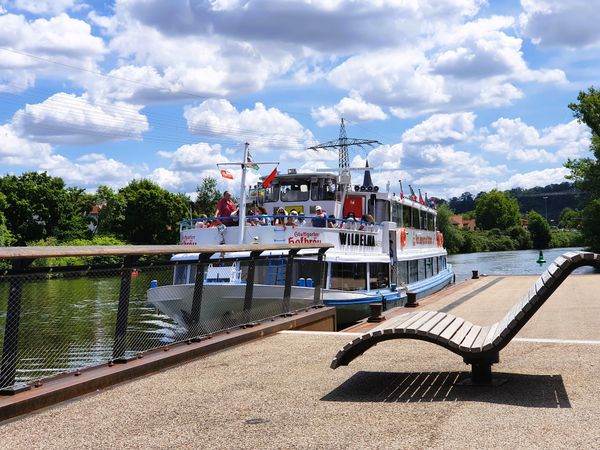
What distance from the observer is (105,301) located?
768 cm

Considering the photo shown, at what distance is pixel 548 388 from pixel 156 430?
327cm

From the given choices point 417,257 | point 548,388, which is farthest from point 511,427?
point 417,257

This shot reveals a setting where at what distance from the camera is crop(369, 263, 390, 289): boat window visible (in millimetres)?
20969

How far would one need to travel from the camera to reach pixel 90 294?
8797 mm

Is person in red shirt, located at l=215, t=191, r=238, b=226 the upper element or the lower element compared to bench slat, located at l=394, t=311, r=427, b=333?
upper

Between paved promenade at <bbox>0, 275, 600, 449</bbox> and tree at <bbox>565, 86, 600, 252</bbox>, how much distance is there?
1814 inches

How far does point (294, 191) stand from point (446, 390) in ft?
57.1

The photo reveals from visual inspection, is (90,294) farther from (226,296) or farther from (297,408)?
(297,408)

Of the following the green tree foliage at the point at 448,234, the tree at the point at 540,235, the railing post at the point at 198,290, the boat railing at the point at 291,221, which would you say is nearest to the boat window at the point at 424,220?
the boat railing at the point at 291,221

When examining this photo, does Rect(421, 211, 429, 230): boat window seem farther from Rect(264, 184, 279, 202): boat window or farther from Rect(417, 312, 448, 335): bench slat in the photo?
Rect(417, 312, 448, 335): bench slat

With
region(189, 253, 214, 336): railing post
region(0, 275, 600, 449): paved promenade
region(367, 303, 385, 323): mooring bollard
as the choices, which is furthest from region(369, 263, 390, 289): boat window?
region(189, 253, 214, 336): railing post

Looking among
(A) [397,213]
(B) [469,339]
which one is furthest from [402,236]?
(B) [469,339]

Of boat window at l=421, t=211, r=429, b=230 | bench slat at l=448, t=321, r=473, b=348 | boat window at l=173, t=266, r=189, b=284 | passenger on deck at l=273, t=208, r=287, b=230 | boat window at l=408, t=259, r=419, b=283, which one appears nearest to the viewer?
bench slat at l=448, t=321, r=473, b=348

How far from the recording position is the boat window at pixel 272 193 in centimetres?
2361
